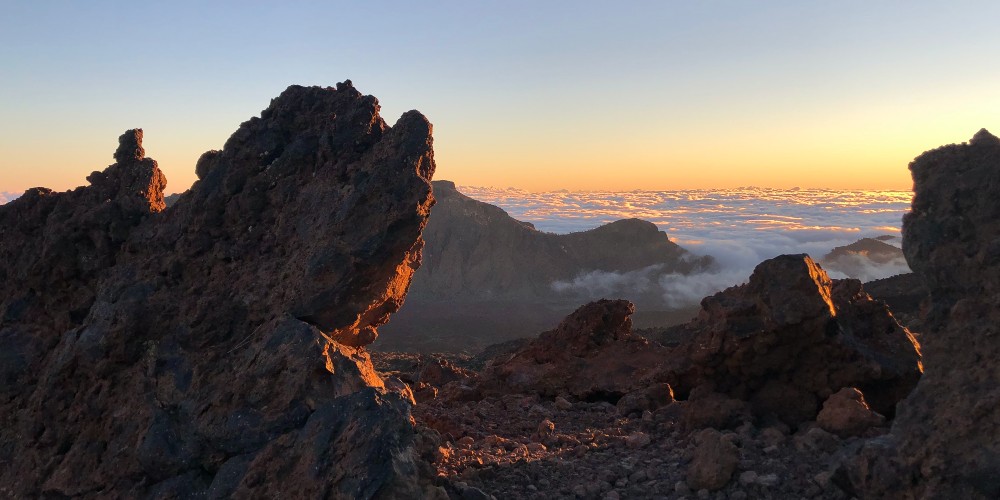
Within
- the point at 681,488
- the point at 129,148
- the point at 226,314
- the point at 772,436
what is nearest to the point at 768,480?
the point at 681,488

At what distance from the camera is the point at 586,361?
40.8ft

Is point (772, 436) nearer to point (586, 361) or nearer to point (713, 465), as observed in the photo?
point (713, 465)

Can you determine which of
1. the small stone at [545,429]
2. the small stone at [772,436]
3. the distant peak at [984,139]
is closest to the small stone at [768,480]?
the small stone at [772,436]

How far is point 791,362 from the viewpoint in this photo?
7.76 metres

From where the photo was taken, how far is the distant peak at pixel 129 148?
29.0 feet

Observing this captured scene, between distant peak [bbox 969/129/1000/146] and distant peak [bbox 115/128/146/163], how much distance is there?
8.84m

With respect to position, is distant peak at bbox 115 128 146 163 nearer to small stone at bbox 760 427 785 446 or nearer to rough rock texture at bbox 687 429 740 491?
rough rock texture at bbox 687 429 740 491

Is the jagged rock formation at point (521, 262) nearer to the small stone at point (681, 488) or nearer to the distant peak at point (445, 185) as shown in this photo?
the distant peak at point (445, 185)

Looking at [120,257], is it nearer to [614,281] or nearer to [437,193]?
[614,281]

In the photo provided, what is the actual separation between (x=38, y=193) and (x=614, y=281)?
7628 cm

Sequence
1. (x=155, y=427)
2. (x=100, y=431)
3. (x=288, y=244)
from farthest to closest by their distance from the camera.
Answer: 1. (x=288, y=244)
2. (x=100, y=431)
3. (x=155, y=427)

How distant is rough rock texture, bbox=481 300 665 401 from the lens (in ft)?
37.4

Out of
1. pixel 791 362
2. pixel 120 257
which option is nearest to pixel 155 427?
pixel 120 257

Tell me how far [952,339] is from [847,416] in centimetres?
188
